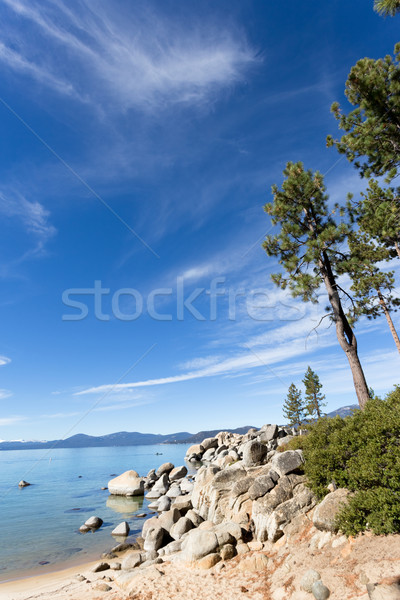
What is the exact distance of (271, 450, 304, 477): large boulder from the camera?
11633 mm

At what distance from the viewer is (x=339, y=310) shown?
1780 cm

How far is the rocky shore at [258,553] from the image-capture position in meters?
6.82

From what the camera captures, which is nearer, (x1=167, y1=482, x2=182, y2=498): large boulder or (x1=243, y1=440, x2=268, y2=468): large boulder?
(x1=243, y1=440, x2=268, y2=468): large boulder

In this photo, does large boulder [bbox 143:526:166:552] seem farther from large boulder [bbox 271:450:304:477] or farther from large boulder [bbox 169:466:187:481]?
large boulder [bbox 169:466:187:481]

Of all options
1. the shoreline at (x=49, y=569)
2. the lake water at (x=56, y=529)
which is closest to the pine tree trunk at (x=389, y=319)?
the lake water at (x=56, y=529)

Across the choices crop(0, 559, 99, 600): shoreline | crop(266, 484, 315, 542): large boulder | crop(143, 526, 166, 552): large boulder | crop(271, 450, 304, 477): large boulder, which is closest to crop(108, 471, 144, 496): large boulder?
crop(0, 559, 99, 600): shoreline

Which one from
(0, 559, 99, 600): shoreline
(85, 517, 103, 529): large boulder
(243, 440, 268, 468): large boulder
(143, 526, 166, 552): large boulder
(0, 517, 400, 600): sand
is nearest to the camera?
(0, 517, 400, 600): sand

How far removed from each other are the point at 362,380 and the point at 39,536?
72.6ft

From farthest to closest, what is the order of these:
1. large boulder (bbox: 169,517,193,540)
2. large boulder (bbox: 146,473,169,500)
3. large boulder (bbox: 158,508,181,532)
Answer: large boulder (bbox: 146,473,169,500) → large boulder (bbox: 158,508,181,532) → large boulder (bbox: 169,517,193,540)

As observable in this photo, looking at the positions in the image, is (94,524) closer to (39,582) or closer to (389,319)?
(39,582)

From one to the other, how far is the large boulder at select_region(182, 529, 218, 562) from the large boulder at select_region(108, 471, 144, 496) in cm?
2383

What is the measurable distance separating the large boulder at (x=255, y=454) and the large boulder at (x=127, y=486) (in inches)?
811

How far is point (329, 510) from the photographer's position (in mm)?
8633

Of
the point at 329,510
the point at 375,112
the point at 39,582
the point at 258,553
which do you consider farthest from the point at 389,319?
the point at 39,582
